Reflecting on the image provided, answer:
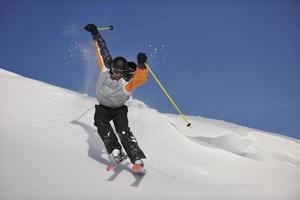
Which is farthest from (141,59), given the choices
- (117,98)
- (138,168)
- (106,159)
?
(106,159)

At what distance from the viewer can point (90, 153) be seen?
19.7 feet

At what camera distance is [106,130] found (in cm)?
556

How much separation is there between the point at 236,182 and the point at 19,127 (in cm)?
381

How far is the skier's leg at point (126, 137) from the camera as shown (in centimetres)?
538

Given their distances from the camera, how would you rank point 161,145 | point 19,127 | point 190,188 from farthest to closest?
point 161,145 < point 19,127 < point 190,188

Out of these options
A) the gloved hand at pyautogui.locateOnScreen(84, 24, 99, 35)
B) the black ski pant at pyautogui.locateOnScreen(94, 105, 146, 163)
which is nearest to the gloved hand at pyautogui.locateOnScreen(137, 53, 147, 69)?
the black ski pant at pyautogui.locateOnScreen(94, 105, 146, 163)

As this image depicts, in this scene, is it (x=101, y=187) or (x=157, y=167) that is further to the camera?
(x=157, y=167)

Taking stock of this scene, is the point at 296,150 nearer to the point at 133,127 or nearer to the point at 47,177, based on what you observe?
the point at 133,127

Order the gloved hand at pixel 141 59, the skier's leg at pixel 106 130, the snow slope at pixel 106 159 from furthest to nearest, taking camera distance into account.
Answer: the skier's leg at pixel 106 130
the gloved hand at pixel 141 59
the snow slope at pixel 106 159

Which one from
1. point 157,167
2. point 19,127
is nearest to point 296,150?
point 157,167

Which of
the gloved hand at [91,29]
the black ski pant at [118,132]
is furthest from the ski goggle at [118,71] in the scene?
the gloved hand at [91,29]

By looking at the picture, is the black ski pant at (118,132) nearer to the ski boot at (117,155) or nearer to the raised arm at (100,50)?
the ski boot at (117,155)

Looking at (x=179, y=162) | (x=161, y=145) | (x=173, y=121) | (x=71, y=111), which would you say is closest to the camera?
(x=179, y=162)

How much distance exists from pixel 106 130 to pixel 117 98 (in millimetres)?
501
